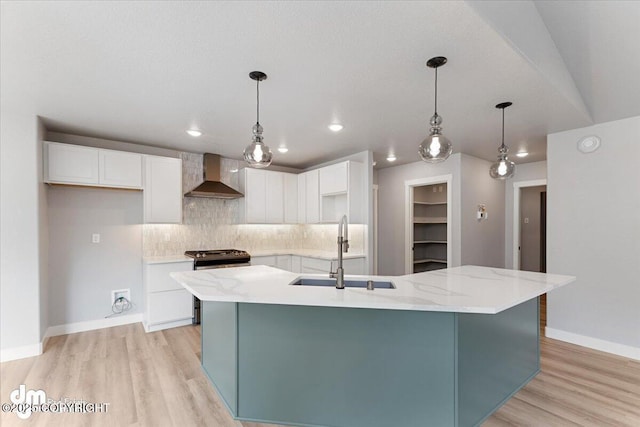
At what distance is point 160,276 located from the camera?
3.82 m

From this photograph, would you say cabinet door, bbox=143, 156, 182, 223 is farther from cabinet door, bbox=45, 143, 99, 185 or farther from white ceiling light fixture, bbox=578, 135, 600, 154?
white ceiling light fixture, bbox=578, 135, 600, 154

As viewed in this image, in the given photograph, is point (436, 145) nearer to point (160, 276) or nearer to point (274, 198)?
point (274, 198)

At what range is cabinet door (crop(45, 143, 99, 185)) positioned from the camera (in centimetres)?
339

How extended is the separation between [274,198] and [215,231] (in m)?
1.09

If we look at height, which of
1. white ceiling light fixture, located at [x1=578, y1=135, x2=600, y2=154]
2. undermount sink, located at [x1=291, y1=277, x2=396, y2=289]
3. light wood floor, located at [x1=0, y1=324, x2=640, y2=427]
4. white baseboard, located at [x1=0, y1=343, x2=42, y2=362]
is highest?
white ceiling light fixture, located at [x1=578, y1=135, x2=600, y2=154]

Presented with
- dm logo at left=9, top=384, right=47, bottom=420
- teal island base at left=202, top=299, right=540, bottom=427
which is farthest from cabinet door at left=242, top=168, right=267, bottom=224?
dm logo at left=9, top=384, right=47, bottom=420

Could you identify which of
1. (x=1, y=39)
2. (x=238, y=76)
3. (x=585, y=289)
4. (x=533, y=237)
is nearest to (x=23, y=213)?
(x=1, y=39)

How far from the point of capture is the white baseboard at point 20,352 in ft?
9.77

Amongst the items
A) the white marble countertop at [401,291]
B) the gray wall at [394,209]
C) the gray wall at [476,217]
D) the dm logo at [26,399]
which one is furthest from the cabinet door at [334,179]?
the dm logo at [26,399]

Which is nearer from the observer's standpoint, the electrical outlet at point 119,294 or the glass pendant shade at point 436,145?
the glass pendant shade at point 436,145

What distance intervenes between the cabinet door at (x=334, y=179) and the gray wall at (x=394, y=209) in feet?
5.10

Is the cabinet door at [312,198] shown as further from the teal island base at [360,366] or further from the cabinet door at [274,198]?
the teal island base at [360,366]

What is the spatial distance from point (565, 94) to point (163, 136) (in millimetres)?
4227

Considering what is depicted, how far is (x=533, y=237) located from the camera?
6.65m
